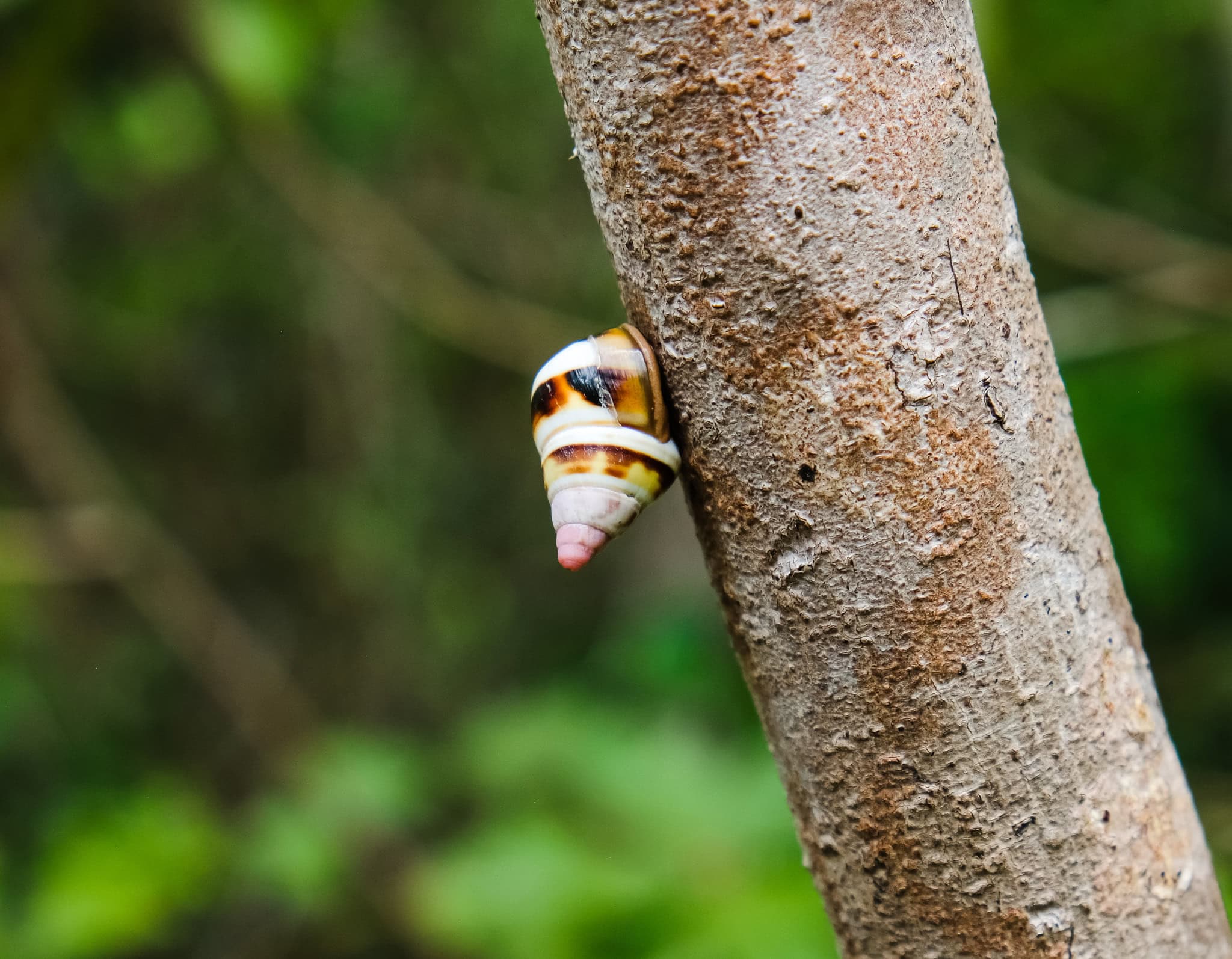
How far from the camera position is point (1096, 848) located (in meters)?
0.58

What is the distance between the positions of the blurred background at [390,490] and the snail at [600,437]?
123 centimetres

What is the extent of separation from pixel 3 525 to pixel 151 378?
48.6 inches

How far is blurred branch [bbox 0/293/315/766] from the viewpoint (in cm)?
285

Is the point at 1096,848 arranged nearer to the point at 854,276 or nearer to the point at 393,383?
the point at 854,276

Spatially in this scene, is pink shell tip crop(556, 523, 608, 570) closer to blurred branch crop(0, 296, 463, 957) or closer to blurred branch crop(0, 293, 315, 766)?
blurred branch crop(0, 296, 463, 957)

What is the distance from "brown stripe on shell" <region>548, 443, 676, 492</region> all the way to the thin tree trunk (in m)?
0.06

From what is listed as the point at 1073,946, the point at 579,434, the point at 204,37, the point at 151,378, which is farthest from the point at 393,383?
the point at 1073,946

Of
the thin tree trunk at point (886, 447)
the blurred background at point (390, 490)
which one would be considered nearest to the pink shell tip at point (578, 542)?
the thin tree trunk at point (886, 447)

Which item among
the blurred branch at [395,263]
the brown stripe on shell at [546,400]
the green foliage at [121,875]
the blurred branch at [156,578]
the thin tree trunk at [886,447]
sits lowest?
the thin tree trunk at [886,447]

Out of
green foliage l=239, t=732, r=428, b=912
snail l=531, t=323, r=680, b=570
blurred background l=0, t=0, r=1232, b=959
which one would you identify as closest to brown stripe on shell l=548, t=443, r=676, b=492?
snail l=531, t=323, r=680, b=570

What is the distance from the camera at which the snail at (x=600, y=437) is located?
595mm

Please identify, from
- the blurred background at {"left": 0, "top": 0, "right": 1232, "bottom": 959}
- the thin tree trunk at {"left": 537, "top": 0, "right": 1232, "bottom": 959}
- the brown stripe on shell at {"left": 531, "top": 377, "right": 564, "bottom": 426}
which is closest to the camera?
the thin tree trunk at {"left": 537, "top": 0, "right": 1232, "bottom": 959}

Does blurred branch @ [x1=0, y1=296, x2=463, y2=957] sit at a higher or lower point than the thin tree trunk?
higher

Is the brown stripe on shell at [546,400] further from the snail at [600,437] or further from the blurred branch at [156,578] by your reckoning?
the blurred branch at [156,578]
